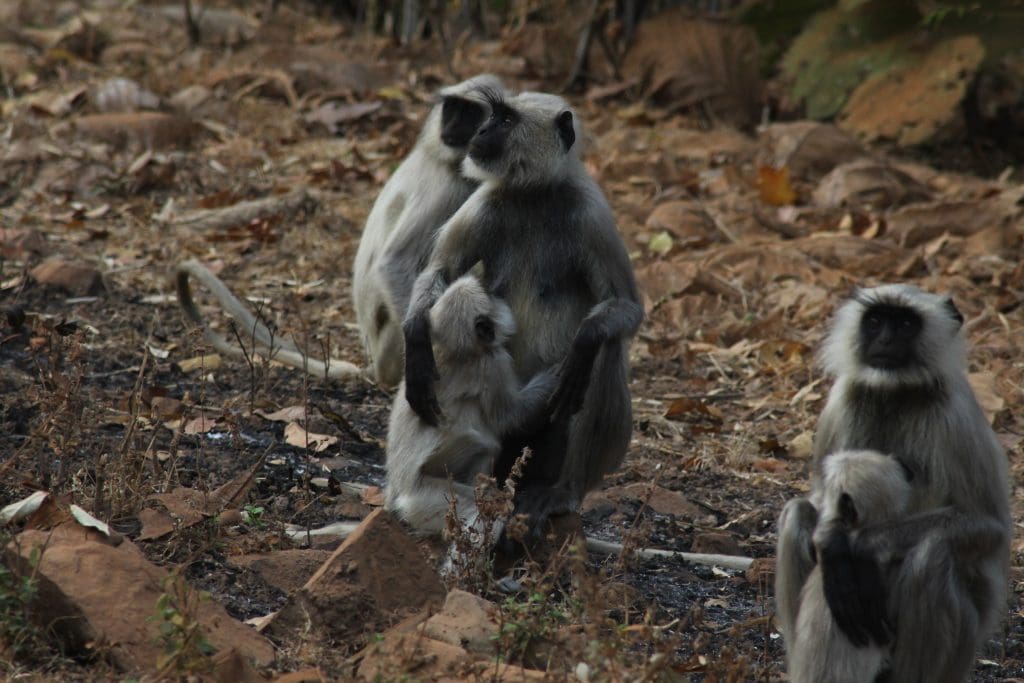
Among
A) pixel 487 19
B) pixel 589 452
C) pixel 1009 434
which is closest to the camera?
pixel 589 452

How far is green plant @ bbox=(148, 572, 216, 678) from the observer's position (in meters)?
2.84

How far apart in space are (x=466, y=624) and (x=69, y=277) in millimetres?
4263

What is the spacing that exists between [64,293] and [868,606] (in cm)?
472

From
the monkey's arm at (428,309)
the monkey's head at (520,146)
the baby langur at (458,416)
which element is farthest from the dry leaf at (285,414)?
the monkey's head at (520,146)

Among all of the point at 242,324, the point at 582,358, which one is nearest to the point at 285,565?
the point at 582,358

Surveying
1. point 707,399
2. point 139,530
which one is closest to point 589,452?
point 139,530

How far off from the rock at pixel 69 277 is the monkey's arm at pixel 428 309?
2832mm

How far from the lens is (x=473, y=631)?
329cm

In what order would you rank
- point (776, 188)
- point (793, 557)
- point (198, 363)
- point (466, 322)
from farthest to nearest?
point (776, 188) < point (198, 363) < point (466, 322) < point (793, 557)

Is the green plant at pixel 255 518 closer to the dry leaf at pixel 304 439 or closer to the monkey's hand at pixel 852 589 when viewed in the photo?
the dry leaf at pixel 304 439

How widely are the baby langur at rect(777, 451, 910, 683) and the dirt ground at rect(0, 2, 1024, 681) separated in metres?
0.15

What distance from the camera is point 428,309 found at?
445 centimetres

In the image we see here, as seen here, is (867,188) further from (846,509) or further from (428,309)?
(846,509)

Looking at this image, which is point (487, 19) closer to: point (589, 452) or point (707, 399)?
point (707, 399)
